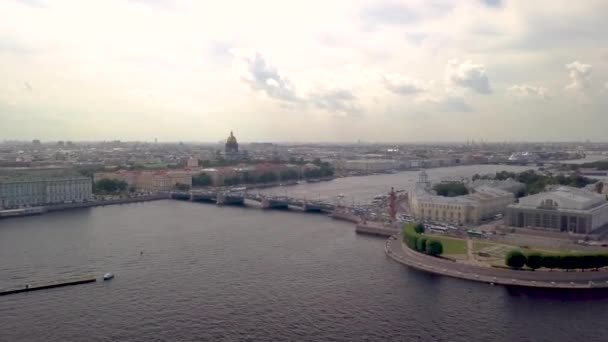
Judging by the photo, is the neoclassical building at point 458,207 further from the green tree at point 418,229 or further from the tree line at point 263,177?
the tree line at point 263,177

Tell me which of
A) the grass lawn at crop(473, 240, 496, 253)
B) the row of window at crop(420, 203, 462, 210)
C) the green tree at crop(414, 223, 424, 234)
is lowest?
the grass lawn at crop(473, 240, 496, 253)

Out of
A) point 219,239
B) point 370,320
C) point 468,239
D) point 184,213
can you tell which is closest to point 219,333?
point 370,320

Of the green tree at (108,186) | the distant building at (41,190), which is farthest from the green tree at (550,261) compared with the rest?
the green tree at (108,186)

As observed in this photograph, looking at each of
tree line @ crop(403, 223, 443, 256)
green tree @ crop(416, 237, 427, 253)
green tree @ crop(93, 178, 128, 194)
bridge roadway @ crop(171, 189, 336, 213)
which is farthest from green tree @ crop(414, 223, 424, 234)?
green tree @ crop(93, 178, 128, 194)

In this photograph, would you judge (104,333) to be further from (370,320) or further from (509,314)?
(509,314)

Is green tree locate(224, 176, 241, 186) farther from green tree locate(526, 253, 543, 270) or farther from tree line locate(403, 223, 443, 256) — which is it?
green tree locate(526, 253, 543, 270)

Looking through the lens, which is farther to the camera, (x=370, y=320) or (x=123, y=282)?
(x=123, y=282)
